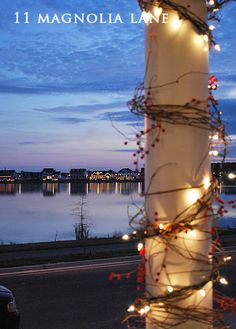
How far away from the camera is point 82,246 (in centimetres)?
1908

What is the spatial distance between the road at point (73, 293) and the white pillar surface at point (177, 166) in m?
5.27

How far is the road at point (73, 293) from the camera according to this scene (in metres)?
8.23

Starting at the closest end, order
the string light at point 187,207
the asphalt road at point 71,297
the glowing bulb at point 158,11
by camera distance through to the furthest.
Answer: the string light at point 187,207 → the glowing bulb at point 158,11 → the asphalt road at point 71,297

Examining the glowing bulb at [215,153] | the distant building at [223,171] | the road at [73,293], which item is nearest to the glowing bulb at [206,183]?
the glowing bulb at [215,153]

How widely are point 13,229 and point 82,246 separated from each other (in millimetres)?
26375

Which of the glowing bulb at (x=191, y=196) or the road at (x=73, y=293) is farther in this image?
the road at (x=73, y=293)

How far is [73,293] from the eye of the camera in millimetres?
10195

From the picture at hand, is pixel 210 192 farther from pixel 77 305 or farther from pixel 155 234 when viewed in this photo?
pixel 77 305

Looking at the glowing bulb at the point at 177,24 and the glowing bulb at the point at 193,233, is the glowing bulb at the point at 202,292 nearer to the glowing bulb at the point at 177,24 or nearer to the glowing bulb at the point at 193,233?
the glowing bulb at the point at 193,233

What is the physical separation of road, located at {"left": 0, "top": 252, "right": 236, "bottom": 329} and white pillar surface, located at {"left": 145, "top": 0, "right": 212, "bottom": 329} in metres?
5.27

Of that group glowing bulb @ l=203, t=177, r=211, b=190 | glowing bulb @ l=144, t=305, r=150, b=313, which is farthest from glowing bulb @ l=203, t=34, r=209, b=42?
glowing bulb @ l=144, t=305, r=150, b=313

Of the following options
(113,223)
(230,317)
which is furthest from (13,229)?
(230,317)

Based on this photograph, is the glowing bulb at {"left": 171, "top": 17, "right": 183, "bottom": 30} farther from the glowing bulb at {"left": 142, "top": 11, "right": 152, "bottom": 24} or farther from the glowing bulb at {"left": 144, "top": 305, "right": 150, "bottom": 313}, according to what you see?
the glowing bulb at {"left": 144, "top": 305, "right": 150, "bottom": 313}

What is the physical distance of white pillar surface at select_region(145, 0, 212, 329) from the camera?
2178mm
